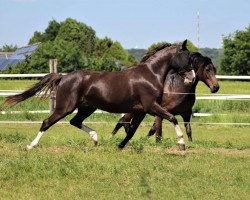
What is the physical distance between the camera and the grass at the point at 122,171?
695 centimetres

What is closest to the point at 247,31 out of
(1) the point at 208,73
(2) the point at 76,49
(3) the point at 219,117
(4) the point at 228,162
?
(2) the point at 76,49

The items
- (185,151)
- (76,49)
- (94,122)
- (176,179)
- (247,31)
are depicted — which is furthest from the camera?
(247,31)

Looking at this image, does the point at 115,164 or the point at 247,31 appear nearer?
the point at 115,164

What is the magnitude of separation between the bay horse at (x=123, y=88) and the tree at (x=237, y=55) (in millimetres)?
49845

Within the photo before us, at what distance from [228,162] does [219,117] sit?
9704 mm

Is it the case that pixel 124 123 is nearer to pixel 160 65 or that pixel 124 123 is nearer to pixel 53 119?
pixel 53 119

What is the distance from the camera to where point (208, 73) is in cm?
1323

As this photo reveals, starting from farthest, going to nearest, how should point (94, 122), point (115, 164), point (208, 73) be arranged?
1. point (94, 122)
2. point (208, 73)
3. point (115, 164)

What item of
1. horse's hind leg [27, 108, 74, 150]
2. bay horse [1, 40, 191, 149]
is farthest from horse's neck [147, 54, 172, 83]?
horse's hind leg [27, 108, 74, 150]

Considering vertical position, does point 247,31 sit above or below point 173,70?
below

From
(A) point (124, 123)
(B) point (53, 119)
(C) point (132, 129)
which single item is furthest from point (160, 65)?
(A) point (124, 123)

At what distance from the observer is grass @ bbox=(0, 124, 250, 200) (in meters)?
6.95

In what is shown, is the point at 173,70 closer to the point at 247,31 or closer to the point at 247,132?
the point at 247,132

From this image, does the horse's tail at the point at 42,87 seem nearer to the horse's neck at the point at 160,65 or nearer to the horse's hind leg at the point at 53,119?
the horse's hind leg at the point at 53,119
